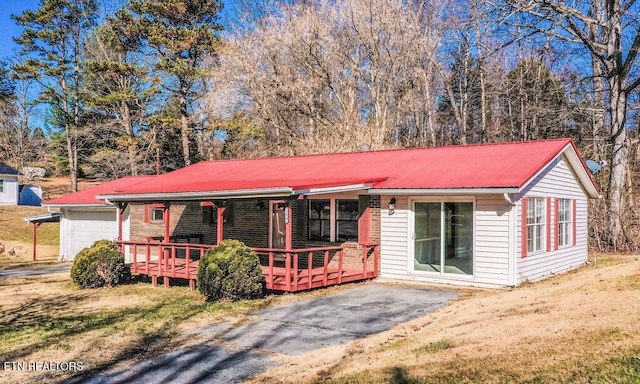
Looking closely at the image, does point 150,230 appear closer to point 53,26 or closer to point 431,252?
point 431,252

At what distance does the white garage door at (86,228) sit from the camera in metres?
21.9

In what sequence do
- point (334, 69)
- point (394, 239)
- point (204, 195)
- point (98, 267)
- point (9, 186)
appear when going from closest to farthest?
1. point (394, 239)
2. point (204, 195)
3. point (98, 267)
4. point (334, 69)
5. point (9, 186)

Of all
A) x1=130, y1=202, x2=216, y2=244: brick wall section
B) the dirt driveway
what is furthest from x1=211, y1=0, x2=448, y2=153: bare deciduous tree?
the dirt driveway

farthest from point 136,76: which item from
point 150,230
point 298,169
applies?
point 298,169

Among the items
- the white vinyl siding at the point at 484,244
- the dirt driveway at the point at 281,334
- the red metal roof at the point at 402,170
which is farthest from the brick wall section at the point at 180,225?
the dirt driveway at the point at 281,334

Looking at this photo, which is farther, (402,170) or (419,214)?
(402,170)

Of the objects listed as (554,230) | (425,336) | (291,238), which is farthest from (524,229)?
(425,336)

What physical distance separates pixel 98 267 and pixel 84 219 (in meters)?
9.72

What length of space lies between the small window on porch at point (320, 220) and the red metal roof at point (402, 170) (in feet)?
2.28

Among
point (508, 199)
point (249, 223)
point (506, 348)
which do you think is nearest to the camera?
point (506, 348)

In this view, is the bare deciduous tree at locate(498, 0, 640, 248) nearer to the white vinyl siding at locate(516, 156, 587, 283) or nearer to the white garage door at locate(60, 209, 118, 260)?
the white vinyl siding at locate(516, 156, 587, 283)

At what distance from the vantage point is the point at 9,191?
128 feet

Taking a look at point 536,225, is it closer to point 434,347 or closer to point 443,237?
point 443,237

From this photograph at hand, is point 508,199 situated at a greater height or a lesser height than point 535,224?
greater
